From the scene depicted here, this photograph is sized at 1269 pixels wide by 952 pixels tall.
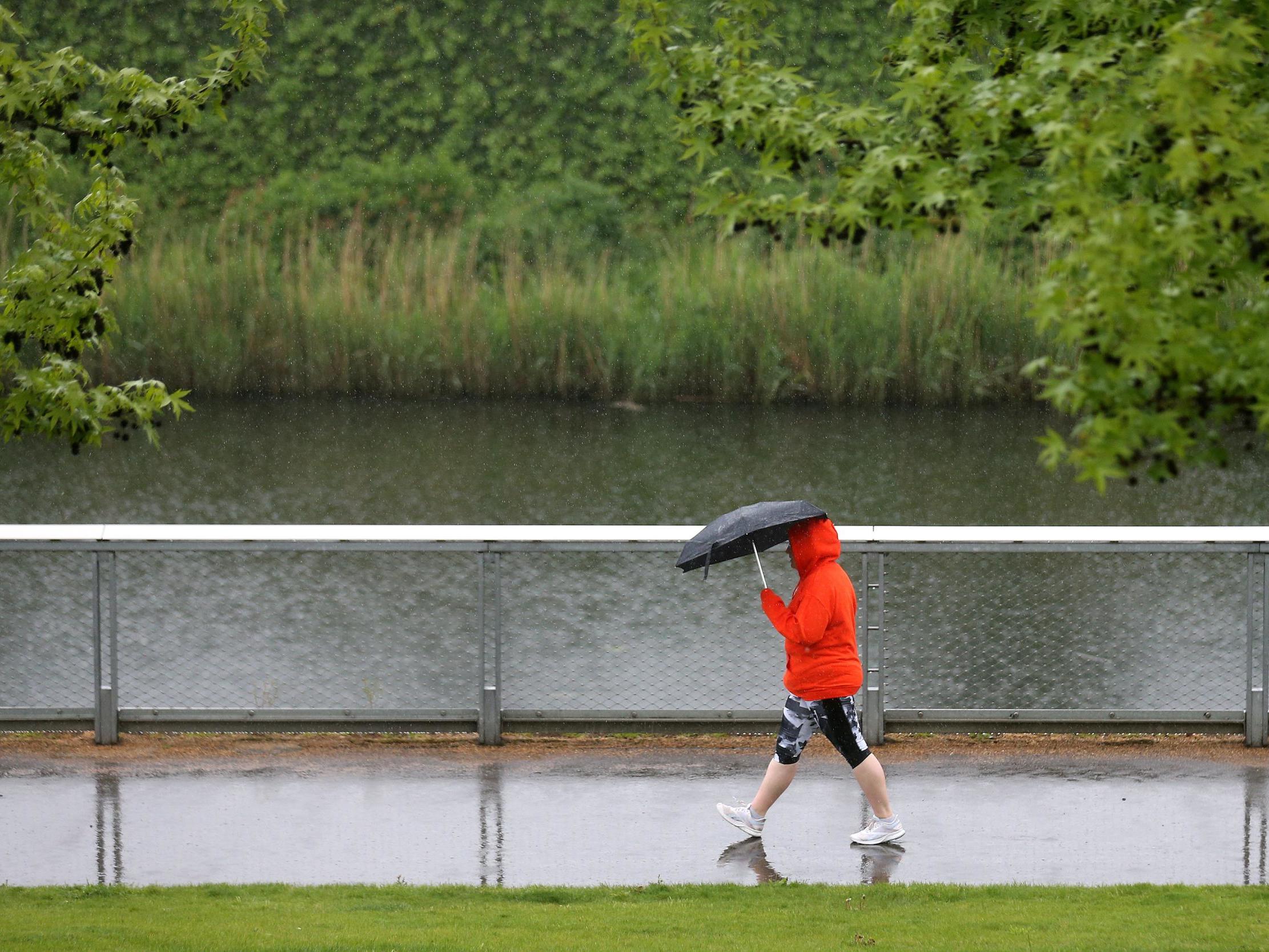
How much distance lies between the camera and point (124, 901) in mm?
7590

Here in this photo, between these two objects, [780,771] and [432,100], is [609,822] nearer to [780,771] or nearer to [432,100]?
[780,771]

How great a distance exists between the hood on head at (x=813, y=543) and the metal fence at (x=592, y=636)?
5.92 ft

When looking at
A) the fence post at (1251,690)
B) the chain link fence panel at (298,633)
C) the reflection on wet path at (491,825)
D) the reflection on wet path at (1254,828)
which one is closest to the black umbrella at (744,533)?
the reflection on wet path at (491,825)

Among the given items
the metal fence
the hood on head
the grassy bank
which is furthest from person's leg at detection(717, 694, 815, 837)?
the grassy bank

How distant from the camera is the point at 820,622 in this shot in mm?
8281

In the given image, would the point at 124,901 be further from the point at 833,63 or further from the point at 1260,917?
the point at 833,63

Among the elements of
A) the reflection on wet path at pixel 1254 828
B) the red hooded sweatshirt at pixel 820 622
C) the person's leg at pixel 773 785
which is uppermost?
the red hooded sweatshirt at pixel 820 622

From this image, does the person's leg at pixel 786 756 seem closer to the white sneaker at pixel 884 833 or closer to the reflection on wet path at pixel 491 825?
the white sneaker at pixel 884 833

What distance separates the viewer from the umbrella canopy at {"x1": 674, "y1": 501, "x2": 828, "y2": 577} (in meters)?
8.39

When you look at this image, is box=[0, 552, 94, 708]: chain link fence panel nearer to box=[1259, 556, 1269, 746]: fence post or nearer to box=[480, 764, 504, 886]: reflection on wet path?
box=[480, 764, 504, 886]: reflection on wet path

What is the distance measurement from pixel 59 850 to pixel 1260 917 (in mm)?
5093

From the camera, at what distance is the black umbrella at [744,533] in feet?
27.5

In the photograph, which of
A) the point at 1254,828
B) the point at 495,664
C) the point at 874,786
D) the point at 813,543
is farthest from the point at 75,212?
the point at 1254,828

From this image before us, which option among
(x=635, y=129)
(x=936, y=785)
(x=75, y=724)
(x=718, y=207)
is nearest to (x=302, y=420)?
(x=635, y=129)
